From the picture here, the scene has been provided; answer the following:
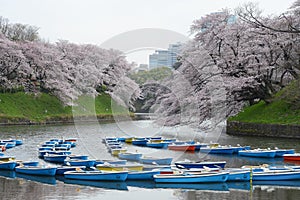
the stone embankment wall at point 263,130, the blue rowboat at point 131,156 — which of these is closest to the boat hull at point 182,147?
the blue rowboat at point 131,156

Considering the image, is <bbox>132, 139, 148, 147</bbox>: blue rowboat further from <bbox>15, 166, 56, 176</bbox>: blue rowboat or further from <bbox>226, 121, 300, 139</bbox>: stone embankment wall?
<bbox>15, 166, 56, 176</bbox>: blue rowboat

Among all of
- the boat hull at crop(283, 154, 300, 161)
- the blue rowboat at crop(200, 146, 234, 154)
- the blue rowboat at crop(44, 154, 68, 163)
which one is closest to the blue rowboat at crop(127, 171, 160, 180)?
the blue rowboat at crop(44, 154, 68, 163)

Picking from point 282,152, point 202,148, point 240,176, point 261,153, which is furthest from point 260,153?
point 240,176

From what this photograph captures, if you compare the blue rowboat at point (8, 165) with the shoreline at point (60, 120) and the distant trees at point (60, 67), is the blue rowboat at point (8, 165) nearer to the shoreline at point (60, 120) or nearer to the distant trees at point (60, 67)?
the shoreline at point (60, 120)

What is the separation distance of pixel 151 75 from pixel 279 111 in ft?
98.4

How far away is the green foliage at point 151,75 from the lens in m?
55.8

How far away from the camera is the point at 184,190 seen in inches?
636

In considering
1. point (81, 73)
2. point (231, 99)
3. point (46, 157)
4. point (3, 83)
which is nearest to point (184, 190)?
point (46, 157)

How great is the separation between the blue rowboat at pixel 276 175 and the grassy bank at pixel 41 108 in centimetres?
3289

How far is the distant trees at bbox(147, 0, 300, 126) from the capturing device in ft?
109

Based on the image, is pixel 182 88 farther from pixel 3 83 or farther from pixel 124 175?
pixel 3 83

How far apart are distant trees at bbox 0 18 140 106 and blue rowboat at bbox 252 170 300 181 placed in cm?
3809

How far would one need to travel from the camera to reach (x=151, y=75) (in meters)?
61.7

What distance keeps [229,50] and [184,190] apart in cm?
2088
